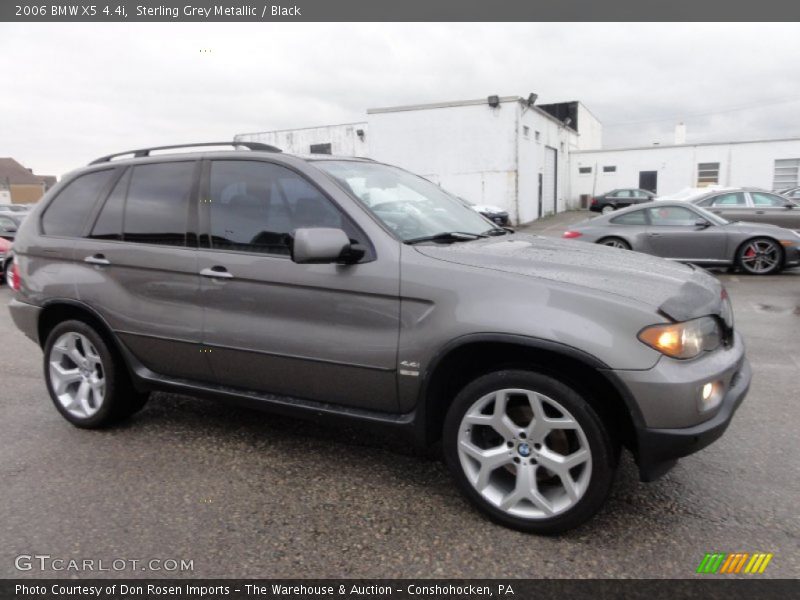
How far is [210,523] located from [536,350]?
5.67ft

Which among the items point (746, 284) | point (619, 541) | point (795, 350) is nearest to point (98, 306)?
point (619, 541)

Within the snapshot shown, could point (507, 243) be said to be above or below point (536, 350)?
above

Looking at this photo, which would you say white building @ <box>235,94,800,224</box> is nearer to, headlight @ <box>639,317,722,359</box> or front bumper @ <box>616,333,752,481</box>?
headlight @ <box>639,317,722,359</box>

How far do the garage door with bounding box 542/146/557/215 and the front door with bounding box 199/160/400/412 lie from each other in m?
27.7

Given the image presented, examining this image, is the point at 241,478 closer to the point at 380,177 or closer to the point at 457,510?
the point at 457,510

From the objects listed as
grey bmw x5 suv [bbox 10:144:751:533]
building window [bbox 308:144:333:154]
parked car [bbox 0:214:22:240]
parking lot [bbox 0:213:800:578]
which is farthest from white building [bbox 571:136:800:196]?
grey bmw x5 suv [bbox 10:144:751:533]

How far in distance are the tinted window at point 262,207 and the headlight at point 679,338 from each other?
4.98 feet

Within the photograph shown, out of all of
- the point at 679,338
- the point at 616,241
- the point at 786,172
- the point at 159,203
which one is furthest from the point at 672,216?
the point at 786,172

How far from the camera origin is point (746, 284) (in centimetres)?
945

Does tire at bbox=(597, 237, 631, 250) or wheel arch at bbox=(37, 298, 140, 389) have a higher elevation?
wheel arch at bbox=(37, 298, 140, 389)

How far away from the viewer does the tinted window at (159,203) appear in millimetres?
3515

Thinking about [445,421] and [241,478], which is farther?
[241,478]

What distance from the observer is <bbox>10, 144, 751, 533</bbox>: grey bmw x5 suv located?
8.10 feet

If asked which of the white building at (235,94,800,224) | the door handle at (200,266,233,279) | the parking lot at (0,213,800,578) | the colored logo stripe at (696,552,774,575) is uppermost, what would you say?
the white building at (235,94,800,224)
